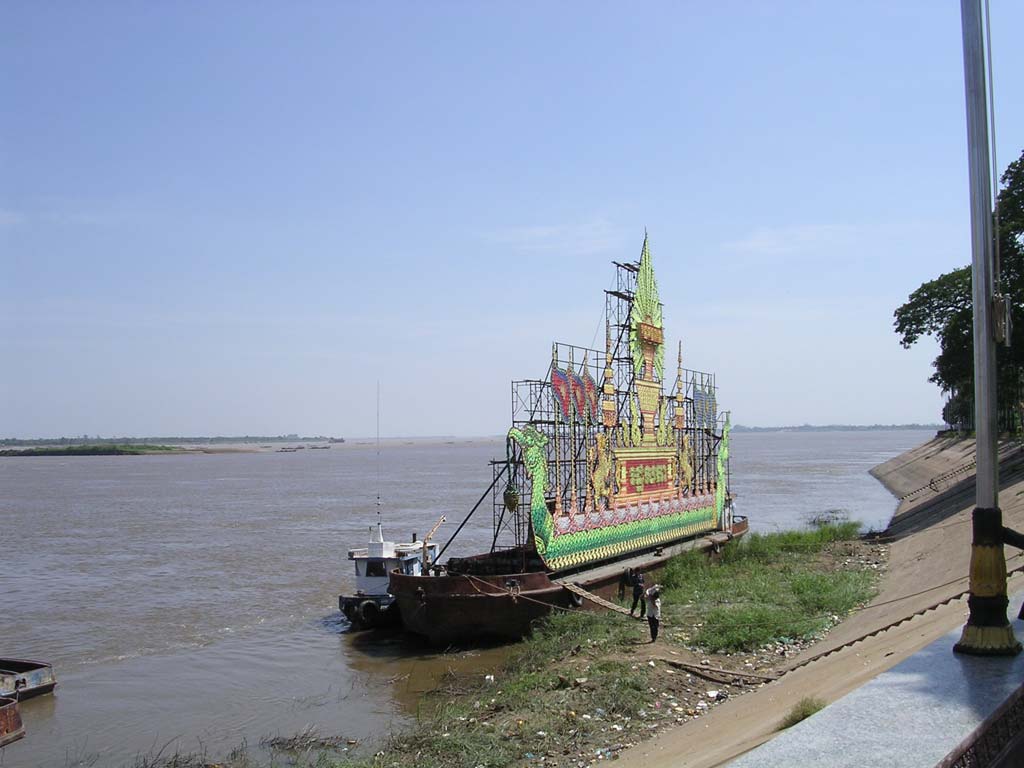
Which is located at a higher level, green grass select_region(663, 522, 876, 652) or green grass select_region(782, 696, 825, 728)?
green grass select_region(782, 696, 825, 728)

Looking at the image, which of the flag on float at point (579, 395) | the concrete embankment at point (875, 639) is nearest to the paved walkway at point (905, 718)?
the concrete embankment at point (875, 639)

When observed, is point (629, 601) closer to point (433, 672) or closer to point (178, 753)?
point (433, 672)

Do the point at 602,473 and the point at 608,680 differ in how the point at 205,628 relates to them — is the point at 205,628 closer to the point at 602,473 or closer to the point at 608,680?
the point at 602,473

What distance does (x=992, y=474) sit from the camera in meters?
7.94

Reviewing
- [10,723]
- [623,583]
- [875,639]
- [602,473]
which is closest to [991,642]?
[875,639]

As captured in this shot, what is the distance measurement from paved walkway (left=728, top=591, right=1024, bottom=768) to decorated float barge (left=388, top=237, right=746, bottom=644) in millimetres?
12494

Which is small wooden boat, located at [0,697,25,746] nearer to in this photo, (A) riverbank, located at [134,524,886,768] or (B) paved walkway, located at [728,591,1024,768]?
(A) riverbank, located at [134,524,886,768]

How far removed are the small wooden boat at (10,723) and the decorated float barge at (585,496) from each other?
746 centimetres

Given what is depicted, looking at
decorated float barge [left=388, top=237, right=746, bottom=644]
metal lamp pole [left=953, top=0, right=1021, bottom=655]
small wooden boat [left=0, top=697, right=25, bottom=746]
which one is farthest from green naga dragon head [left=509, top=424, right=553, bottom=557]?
metal lamp pole [left=953, top=0, right=1021, bottom=655]

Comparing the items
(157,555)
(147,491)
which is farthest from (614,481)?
(147,491)

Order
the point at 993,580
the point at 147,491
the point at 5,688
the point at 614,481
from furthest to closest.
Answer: the point at 147,491 → the point at 614,481 → the point at 5,688 → the point at 993,580

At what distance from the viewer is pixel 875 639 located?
14.0 m

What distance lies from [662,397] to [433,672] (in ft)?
37.9

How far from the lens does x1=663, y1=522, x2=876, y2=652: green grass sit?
16875 mm
